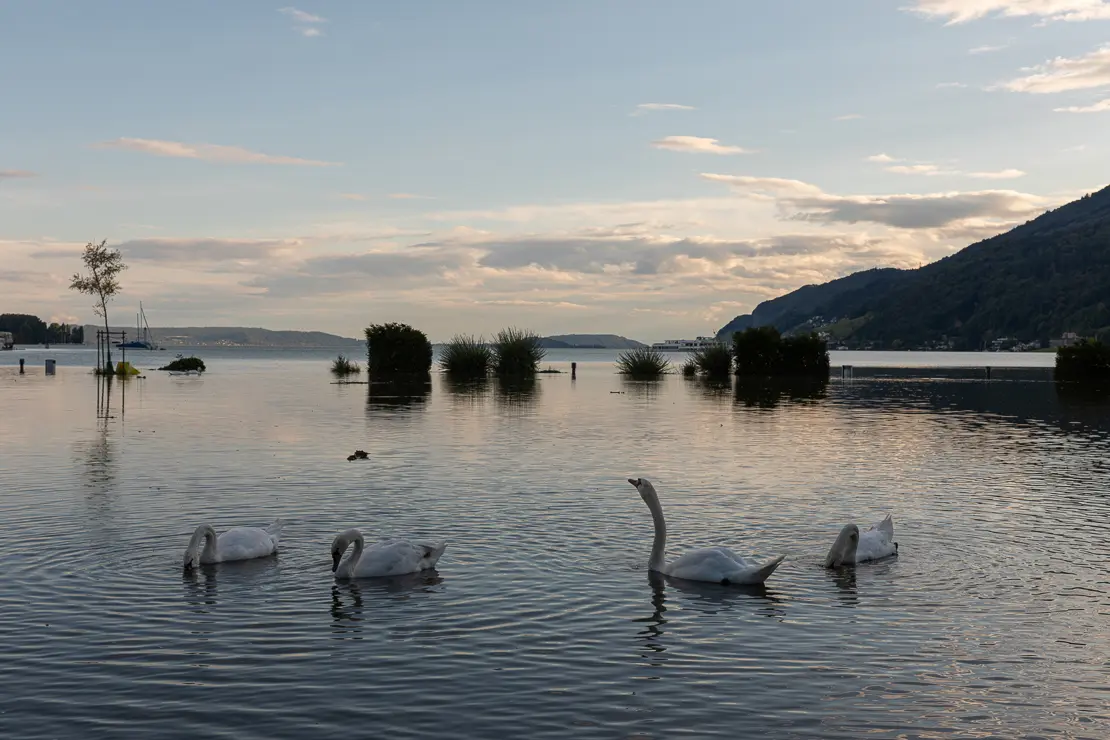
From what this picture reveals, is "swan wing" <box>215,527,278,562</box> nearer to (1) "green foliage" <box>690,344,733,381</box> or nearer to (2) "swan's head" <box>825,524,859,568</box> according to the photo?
(2) "swan's head" <box>825,524,859,568</box>

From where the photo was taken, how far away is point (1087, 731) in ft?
29.2

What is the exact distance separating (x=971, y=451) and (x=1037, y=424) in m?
11.3

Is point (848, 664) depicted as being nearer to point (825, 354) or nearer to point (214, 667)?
point (214, 667)

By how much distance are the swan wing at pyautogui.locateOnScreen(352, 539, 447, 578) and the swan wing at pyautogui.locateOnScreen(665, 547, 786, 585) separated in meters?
3.20

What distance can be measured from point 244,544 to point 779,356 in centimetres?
7400

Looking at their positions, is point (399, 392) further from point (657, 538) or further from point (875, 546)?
point (875, 546)

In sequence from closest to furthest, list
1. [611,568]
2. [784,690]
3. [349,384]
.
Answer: [784,690], [611,568], [349,384]

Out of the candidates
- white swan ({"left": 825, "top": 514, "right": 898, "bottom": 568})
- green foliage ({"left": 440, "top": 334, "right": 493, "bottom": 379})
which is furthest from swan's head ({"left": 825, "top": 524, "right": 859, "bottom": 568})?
green foliage ({"left": 440, "top": 334, "right": 493, "bottom": 379})

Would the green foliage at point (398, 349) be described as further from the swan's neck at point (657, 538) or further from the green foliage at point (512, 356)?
the swan's neck at point (657, 538)

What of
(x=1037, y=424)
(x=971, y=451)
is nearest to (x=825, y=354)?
(x=1037, y=424)

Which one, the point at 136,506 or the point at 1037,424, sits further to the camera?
the point at 1037,424

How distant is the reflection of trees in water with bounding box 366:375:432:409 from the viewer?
4869cm

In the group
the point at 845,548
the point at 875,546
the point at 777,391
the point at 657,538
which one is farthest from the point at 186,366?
the point at 845,548

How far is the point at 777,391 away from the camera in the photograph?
63812mm
